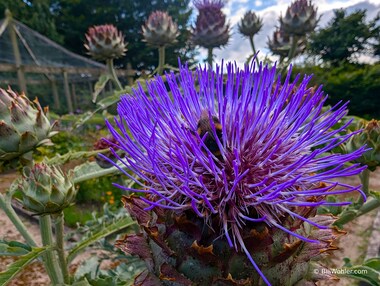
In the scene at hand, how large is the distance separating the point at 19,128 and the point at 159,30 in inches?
51.2

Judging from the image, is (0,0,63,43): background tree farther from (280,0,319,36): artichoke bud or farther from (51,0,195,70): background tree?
(280,0,319,36): artichoke bud

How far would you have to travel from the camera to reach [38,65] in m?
7.04

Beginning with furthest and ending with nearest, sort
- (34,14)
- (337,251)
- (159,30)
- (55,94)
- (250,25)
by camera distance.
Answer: (34,14), (55,94), (337,251), (250,25), (159,30)

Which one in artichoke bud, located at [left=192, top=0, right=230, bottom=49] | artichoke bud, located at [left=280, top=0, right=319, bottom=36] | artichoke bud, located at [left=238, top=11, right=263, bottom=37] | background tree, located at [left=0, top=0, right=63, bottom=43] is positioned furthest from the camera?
background tree, located at [left=0, top=0, right=63, bottom=43]

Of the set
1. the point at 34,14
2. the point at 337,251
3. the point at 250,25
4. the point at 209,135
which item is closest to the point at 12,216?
the point at 209,135

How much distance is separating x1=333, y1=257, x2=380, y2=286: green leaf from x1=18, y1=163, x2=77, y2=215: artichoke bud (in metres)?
0.71

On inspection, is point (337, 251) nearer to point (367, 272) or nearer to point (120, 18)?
point (367, 272)

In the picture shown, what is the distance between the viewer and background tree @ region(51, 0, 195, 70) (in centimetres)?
1225

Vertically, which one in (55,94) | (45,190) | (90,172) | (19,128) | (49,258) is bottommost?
(55,94)

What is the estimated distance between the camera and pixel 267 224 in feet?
2.28

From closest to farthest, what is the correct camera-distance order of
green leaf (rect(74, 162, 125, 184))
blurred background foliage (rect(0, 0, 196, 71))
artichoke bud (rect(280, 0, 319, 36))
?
green leaf (rect(74, 162, 125, 184))
artichoke bud (rect(280, 0, 319, 36))
blurred background foliage (rect(0, 0, 196, 71))

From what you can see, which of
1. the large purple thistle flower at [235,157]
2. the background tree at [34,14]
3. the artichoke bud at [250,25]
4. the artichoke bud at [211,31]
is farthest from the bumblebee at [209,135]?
the background tree at [34,14]

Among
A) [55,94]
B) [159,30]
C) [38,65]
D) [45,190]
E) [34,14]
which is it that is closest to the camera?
[45,190]

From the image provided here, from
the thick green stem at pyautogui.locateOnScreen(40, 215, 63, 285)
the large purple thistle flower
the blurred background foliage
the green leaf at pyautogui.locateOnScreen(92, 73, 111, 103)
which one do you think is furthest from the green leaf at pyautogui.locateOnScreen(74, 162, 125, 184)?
the blurred background foliage
